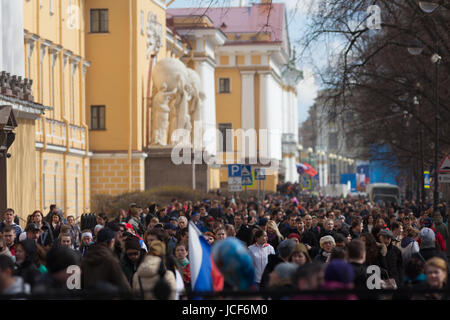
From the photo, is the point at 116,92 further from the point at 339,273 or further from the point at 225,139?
the point at 339,273

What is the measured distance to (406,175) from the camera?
256 ft

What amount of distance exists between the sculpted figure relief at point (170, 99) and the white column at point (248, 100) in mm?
30454

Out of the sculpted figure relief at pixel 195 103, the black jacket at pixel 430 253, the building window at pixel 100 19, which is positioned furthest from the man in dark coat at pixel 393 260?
the sculpted figure relief at pixel 195 103

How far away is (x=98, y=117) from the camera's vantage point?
171ft

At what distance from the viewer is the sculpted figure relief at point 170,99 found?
53.8m

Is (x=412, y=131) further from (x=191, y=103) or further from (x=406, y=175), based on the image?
(x=406, y=175)

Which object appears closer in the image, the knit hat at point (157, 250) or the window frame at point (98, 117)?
the knit hat at point (157, 250)

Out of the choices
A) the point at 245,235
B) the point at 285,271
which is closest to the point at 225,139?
the point at 245,235

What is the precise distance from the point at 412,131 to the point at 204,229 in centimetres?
3483

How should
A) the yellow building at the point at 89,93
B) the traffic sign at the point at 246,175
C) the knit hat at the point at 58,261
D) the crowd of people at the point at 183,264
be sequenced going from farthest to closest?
the yellow building at the point at 89,93 → the traffic sign at the point at 246,175 → the knit hat at the point at 58,261 → the crowd of people at the point at 183,264

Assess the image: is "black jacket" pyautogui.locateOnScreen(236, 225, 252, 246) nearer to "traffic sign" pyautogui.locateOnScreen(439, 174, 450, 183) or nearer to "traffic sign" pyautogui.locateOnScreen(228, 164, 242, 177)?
"traffic sign" pyautogui.locateOnScreen(439, 174, 450, 183)

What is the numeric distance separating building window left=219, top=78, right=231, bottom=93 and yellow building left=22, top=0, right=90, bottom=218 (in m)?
37.0

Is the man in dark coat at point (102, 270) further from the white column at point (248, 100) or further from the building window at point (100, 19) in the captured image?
the white column at point (248, 100)
